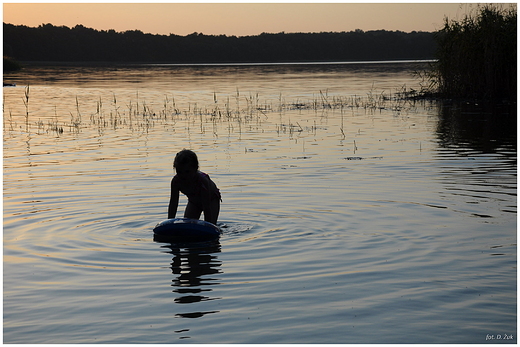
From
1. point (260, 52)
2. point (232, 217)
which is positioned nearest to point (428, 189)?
point (232, 217)

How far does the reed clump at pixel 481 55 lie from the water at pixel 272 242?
8914 mm

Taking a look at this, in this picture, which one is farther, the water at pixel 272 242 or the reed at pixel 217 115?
the reed at pixel 217 115

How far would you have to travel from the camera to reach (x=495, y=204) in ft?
34.0

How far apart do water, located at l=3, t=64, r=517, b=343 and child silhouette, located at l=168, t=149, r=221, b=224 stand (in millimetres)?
425

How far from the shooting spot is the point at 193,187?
29.1 feet

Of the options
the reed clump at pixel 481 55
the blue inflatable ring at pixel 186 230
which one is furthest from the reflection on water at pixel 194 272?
the reed clump at pixel 481 55

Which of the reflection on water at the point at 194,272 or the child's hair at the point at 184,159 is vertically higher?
the child's hair at the point at 184,159

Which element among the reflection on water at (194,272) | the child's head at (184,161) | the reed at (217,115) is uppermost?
the child's head at (184,161)

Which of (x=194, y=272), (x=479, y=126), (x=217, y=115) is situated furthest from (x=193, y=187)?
(x=217, y=115)

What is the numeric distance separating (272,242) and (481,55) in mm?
20999

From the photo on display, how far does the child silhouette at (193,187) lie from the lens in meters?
8.38

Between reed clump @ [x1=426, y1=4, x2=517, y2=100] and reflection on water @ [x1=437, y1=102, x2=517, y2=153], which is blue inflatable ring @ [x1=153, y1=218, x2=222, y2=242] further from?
reed clump @ [x1=426, y1=4, x2=517, y2=100]

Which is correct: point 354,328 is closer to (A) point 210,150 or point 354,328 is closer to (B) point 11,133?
(A) point 210,150

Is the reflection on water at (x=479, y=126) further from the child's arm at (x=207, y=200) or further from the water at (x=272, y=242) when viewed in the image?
the child's arm at (x=207, y=200)
